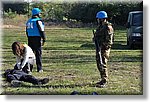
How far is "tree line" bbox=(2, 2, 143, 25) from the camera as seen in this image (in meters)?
9.16

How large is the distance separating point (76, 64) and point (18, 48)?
1.42 metres

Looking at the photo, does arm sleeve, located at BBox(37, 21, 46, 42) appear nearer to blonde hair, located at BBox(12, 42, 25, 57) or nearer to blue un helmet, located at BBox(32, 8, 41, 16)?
blue un helmet, located at BBox(32, 8, 41, 16)

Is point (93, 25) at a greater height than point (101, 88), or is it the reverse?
point (93, 25)

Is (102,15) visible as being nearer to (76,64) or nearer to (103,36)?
(103,36)

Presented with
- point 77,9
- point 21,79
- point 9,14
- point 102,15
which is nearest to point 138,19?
point 77,9

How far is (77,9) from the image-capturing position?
9.45 metres

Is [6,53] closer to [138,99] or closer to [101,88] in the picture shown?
[101,88]

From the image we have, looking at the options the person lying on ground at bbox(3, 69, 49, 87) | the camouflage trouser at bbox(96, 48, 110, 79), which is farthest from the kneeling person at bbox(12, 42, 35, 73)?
the camouflage trouser at bbox(96, 48, 110, 79)

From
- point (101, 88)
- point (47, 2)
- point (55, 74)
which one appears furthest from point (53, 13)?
point (101, 88)

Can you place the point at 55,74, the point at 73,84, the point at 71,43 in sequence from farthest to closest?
1. the point at 71,43
2. the point at 55,74
3. the point at 73,84

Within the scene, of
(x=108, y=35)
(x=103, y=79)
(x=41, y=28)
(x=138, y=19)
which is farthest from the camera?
(x=138, y=19)

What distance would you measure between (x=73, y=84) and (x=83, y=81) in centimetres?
27

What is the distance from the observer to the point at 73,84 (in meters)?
8.88

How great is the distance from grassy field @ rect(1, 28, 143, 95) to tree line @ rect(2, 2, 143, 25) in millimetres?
328
